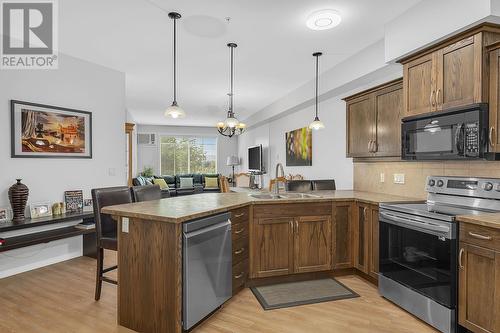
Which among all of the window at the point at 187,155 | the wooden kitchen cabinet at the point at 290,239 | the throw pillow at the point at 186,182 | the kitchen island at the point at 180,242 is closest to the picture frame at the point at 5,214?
the kitchen island at the point at 180,242

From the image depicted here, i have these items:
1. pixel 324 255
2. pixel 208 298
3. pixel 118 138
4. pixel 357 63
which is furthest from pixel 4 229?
pixel 357 63

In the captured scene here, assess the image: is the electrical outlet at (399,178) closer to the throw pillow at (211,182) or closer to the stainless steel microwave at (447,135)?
the stainless steel microwave at (447,135)

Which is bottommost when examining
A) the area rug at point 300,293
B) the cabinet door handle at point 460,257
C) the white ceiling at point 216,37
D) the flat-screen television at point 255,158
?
the area rug at point 300,293

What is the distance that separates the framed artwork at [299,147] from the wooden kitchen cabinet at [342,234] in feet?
8.62

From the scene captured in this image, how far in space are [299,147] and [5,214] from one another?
16.0 ft

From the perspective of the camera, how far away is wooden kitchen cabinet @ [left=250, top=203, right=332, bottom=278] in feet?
10.0

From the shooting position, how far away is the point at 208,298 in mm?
2381

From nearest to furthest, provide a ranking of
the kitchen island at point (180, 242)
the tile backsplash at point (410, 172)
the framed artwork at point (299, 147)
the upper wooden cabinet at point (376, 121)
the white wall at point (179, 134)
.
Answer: the kitchen island at point (180, 242), the tile backsplash at point (410, 172), the upper wooden cabinet at point (376, 121), the framed artwork at point (299, 147), the white wall at point (179, 134)

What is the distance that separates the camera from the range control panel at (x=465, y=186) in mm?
2393

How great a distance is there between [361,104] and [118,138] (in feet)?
11.7

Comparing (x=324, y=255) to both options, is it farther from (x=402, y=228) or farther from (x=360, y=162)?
(x=360, y=162)

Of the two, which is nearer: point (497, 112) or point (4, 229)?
point (497, 112)

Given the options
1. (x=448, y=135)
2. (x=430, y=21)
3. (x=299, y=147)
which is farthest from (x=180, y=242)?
(x=299, y=147)

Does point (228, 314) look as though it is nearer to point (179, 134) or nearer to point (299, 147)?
point (299, 147)
